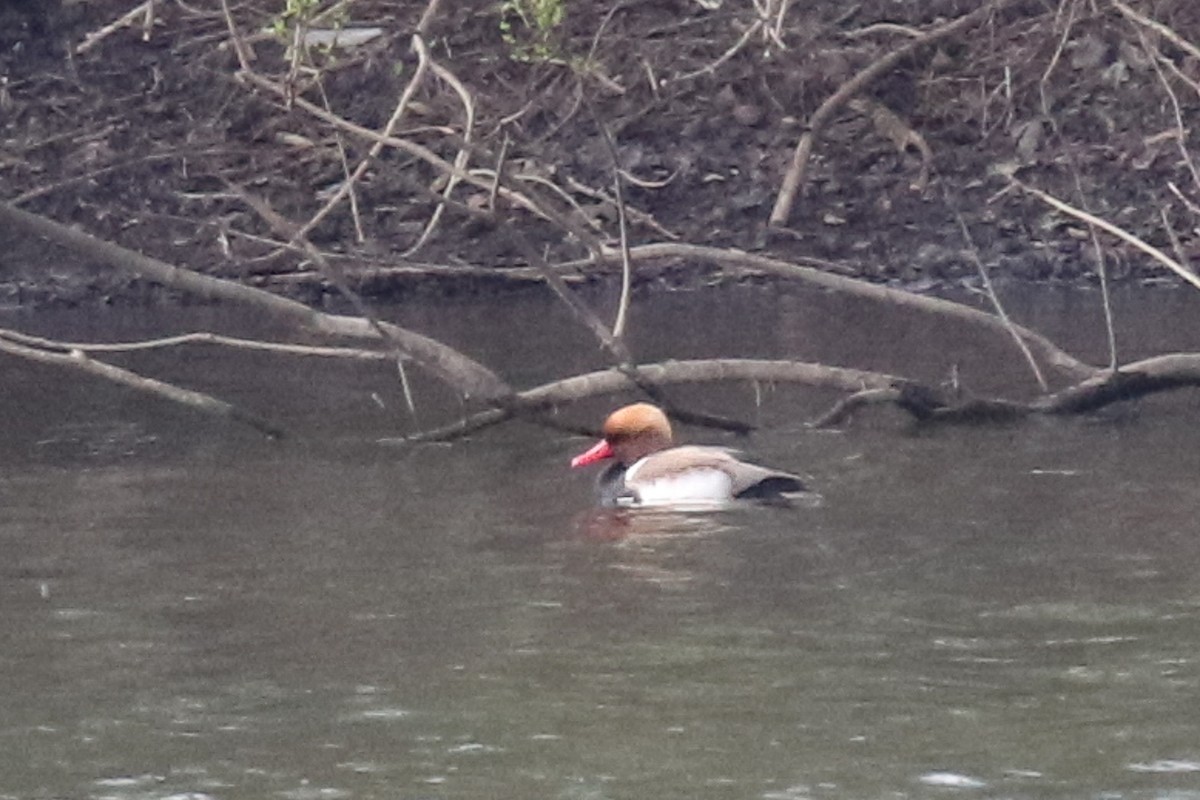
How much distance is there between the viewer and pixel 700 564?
1099 cm

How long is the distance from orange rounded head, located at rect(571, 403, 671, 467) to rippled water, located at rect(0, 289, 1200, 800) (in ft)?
0.57

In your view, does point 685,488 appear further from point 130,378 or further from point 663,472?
point 130,378

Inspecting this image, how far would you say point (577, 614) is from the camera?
9.99 metres

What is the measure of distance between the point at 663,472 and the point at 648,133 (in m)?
9.47

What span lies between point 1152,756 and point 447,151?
A: 542 inches

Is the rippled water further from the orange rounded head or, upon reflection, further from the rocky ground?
the rocky ground

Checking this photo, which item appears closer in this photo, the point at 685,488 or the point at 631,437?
the point at 685,488

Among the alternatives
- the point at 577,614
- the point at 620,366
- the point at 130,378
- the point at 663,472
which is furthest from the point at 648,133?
the point at 577,614

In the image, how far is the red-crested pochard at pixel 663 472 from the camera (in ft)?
39.9

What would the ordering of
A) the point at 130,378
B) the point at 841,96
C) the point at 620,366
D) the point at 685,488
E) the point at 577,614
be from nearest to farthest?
the point at 577,614
the point at 685,488
the point at 130,378
the point at 620,366
the point at 841,96

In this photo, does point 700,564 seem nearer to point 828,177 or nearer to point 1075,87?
point 828,177

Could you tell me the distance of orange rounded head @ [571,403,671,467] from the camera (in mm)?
13297

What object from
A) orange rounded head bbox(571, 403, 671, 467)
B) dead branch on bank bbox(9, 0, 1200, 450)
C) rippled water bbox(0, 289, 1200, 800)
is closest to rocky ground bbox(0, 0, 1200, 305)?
rippled water bbox(0, 289, 1200, 800)

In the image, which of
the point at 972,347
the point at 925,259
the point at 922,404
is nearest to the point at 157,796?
the point at 922,404
